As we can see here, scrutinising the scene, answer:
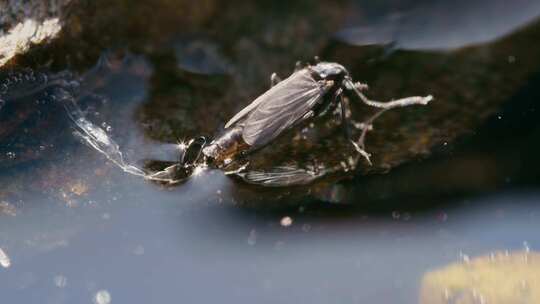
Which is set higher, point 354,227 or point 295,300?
point 354,227

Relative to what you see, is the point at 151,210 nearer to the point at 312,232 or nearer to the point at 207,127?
the point at 207,127

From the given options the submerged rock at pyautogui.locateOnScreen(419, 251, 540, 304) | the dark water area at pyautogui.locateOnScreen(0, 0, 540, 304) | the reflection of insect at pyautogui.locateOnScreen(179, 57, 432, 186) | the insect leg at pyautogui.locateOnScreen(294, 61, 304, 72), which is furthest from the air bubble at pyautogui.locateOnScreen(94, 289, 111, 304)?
the insect leg at pyautogui.locateOnScreen(294, 61, 304, 72)

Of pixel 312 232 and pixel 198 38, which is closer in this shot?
pixel 312 232

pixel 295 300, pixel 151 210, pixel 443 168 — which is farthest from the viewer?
pixel 443 168

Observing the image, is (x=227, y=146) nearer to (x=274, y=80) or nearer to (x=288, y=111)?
(x=288, y=111)

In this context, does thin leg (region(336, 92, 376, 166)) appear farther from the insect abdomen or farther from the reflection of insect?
the insect abdomen

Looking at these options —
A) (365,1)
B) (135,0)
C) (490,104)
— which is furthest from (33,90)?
(490,104)

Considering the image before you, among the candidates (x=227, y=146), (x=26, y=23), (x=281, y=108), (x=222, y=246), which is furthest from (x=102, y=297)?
(x=26, y=23)

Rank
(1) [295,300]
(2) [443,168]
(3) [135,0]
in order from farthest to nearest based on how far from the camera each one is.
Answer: (3) [135,0] < (2) [443,168] < (1) [295,300]

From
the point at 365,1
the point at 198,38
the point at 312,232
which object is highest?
the point at 365,1
